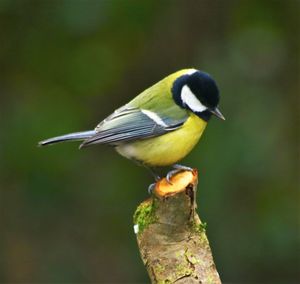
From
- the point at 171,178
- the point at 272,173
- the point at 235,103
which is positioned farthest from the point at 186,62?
the point at 171,178

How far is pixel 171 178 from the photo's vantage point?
2.78 meters

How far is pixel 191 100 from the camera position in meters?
3.28

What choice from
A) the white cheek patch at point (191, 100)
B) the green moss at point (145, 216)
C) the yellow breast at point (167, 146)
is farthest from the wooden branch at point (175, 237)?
the white cheek patch at point (191, 100)

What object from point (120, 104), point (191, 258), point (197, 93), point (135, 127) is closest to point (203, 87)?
point (197, 93)

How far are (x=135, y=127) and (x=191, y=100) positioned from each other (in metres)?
0.25

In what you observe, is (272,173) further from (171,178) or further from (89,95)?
(171,178)

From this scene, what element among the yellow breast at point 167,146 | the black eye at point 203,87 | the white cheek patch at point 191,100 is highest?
the black eye at point 203,87

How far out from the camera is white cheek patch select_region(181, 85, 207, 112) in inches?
128

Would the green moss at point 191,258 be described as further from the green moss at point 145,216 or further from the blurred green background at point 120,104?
the blurred green background at point 120,104

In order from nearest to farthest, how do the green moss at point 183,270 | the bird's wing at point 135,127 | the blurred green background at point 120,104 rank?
the green moss at point 183,270 → the bird's wing at point 135,127 → the blurred green background at point 120,104

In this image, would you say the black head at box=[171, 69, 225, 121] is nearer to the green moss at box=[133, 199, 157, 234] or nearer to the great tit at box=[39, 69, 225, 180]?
the great tit at box=[39, 69, 225, 180]

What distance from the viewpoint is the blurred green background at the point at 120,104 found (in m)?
4.94

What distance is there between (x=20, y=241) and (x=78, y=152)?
786 millimetres

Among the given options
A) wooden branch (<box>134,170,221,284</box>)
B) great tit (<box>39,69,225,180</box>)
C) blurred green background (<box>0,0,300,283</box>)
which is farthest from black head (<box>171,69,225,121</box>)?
blurred green background (<box>0,0,300,283</box>)
